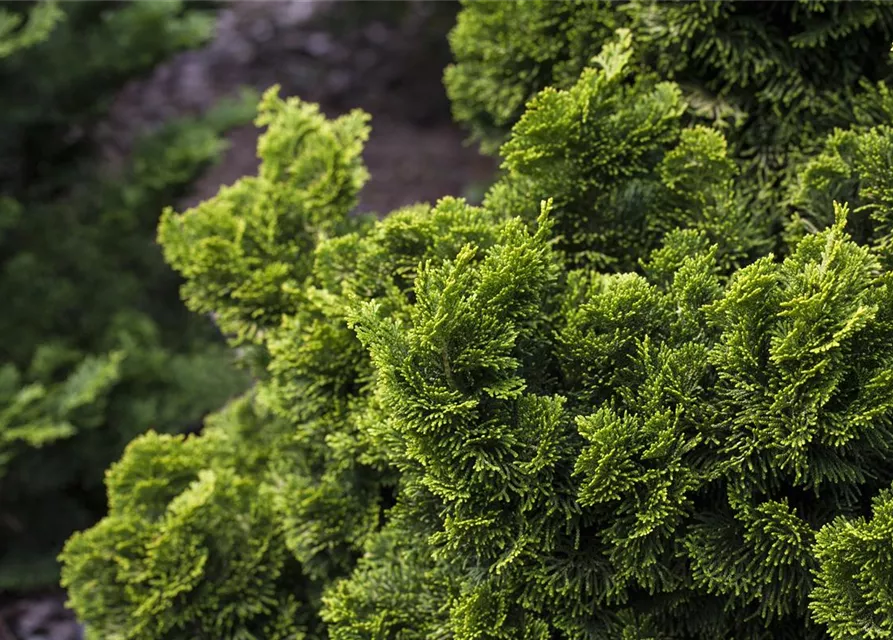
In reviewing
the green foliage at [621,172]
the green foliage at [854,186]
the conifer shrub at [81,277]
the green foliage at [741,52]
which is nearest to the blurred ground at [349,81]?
the conifer shrub at [81,277]

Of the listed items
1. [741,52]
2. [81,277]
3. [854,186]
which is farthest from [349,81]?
[854,186]

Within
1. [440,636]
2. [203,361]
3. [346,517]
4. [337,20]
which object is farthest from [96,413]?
[337,20]

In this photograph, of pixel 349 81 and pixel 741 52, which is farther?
pixel 349 81

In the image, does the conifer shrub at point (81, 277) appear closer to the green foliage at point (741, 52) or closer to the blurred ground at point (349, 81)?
the green foliage at point (741, 52)

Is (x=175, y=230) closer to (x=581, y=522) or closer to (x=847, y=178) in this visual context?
(x=581, y=522)

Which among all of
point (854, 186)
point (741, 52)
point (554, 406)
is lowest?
point (554, 406)

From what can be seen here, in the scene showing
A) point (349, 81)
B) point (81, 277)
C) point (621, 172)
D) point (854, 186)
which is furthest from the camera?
Result: point (349, 81)

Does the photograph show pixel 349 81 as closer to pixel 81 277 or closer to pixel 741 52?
pixel 81 277
